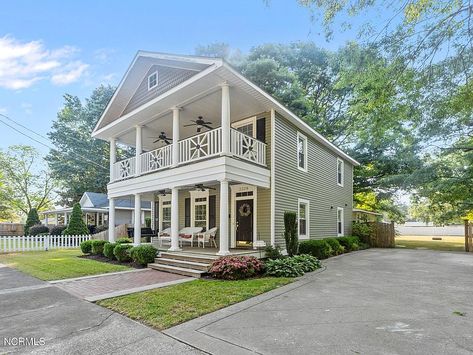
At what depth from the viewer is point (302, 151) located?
14164 millimetres

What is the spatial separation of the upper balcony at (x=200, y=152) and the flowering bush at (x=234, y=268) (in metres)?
3.23

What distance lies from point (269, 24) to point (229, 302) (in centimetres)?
848

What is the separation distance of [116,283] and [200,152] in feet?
17.9

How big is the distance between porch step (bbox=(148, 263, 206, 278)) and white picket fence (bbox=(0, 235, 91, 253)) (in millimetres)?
9837

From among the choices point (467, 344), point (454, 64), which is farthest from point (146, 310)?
point (454, 64)

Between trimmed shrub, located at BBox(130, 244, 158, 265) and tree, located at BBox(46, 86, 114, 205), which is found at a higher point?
tree, located at BBox(46, 86, 114, 205)

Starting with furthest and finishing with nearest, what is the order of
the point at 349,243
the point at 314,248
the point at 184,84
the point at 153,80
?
the point at 349,243, the point at 153,80, the point at 314,248, the point at 184,84

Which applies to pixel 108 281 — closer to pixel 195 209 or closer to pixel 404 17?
pixel 195 209

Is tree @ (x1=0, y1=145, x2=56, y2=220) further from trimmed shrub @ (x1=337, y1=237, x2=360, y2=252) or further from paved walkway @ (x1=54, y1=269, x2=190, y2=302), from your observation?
trimmed shrub @ (x1=337, y1=237, x2=360, y2=252)

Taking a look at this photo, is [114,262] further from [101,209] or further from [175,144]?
[101,209]

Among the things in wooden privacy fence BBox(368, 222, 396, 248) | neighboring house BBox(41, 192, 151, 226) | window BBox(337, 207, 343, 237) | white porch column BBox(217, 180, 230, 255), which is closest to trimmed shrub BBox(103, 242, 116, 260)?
white porch column BBox(217, 180, 230, 255)

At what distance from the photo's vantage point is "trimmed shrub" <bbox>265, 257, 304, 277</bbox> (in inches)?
340

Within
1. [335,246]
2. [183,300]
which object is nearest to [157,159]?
[183,300]

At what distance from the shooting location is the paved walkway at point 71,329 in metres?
3.88
